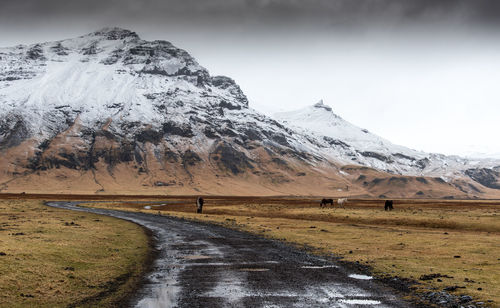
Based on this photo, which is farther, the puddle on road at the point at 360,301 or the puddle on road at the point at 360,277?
the puddle on road at the point at 360,277

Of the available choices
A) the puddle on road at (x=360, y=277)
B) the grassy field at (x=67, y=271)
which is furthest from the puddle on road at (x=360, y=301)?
the grassy field at (x=67, y=271)

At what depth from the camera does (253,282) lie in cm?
1914

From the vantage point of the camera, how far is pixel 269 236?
1609 inches

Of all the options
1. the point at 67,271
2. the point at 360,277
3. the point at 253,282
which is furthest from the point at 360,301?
the point at 67,271

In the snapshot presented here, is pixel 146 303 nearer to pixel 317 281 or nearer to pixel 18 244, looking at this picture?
pixel 317 281

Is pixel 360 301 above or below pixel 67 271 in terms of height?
above

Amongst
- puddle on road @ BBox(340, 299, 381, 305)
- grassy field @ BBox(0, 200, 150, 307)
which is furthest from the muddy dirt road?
grassy field @ BBox(0, 200, 150, 307)

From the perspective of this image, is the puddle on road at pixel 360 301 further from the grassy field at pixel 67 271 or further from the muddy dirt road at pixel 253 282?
the grassy field at pixel 67 271

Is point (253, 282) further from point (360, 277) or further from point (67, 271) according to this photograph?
point (67, 271)

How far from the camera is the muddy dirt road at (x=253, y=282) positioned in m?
15.7

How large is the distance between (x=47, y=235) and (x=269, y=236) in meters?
19.5

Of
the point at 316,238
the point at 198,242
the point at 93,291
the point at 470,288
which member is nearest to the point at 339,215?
the point at 316,238

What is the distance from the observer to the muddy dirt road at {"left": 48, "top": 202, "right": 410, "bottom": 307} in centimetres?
1573

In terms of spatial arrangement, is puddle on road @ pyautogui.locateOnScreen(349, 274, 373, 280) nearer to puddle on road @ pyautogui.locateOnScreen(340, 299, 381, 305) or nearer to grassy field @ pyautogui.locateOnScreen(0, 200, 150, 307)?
puddle on road @ pyautogui.locateOnScreen(340, 299, 381, 305)
